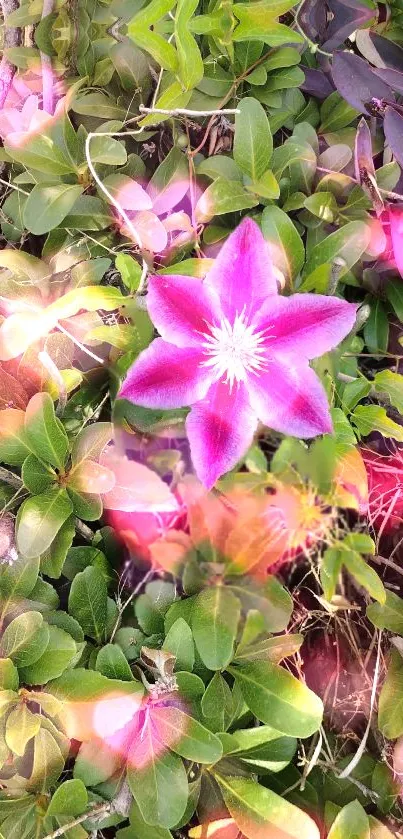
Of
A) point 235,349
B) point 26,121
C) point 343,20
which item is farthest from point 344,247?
point 26,121

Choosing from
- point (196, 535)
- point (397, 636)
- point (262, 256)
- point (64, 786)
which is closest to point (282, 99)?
point (262, 256)

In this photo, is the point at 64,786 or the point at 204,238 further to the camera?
the point at 204,238

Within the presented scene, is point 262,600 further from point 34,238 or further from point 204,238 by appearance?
point 34,238

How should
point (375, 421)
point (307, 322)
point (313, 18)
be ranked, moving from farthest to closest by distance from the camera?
point (313, 18), point (375, 421), point (307, 322)

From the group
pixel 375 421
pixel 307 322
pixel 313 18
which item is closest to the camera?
pixel 307 322

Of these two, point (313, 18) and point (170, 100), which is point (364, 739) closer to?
point (170, 100)

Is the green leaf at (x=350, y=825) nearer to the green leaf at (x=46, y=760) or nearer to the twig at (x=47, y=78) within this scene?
the green leaf at (x=46, y=760)

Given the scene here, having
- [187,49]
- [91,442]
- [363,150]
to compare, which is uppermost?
[187,49]
